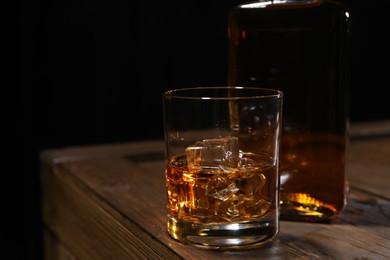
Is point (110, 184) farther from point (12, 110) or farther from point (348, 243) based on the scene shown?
point (12, 110)

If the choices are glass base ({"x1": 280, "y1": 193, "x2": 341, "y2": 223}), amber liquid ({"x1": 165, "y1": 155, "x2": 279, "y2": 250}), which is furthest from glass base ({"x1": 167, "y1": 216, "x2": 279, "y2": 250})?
glass base ({"x1": 280, "y1": 193, "x2": 341, "y2": 223})

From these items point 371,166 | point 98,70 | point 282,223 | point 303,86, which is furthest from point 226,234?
point 98,70

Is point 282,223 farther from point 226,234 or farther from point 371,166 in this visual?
point 371,166

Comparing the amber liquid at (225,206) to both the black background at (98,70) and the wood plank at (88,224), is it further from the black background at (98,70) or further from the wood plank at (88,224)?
the black background at (98,70)

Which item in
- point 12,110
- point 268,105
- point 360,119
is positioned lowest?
point 360,119

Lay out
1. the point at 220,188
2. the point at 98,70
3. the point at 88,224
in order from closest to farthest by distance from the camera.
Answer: the point at 220,188 < the point at 88,224 < the point at 98,70

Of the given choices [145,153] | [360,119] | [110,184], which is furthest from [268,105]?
[360,119]
